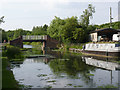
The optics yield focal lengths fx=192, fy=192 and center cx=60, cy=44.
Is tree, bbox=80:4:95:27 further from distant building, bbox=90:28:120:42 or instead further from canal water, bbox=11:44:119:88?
canal water, bbox=11:44:119:88

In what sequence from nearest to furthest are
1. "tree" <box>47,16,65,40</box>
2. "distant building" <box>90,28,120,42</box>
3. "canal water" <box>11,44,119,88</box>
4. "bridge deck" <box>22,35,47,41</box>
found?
"canal water" <box>11,44,119,88</box> < "distant building" <box>90,28,120,42</box> < "bridge deck" <box>22,35,47,41</box> < "tree" <box>47,16,65,40</box>

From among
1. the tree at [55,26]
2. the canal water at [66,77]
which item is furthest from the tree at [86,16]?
the canal water at [66,77]

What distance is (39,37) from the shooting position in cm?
8431

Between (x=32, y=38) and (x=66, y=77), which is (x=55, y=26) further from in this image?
(x=66, y=77)

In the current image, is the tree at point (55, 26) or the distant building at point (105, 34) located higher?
the tree at point (55, 26)

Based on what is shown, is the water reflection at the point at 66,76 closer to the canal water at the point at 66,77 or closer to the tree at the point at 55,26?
the canal water at the point at 66,77

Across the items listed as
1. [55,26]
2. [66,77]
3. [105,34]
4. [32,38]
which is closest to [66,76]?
[66,77]

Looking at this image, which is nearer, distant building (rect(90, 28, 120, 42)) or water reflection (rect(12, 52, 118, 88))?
water reflection (rect(12, 52, 118, 88))

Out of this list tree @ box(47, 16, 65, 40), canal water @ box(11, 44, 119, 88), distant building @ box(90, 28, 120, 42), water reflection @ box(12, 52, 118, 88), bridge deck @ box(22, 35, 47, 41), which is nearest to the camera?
canal water @ box(11, 44, 119, 88)

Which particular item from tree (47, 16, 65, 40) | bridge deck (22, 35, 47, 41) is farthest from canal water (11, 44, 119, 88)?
tree (47, 16, 65, 40)

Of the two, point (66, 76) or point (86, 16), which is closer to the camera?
point (66, 76)

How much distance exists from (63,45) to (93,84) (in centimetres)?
6355

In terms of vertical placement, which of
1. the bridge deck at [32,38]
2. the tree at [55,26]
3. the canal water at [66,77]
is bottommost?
the canal water at [66,77]

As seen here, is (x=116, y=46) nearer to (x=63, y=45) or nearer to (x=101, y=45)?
(x=101, y=45)
